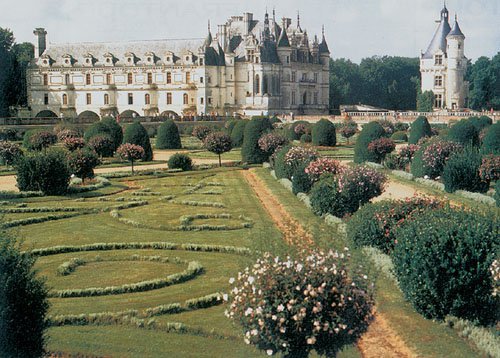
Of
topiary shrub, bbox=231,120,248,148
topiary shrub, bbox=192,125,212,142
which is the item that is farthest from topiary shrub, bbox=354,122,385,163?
topiary shrub, bbox=192,125,212,142

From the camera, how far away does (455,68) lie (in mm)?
81250

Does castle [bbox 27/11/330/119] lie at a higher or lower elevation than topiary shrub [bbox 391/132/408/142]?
higher

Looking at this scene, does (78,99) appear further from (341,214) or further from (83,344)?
(83,344)

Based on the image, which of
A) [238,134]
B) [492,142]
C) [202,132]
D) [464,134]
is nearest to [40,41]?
[202,132]

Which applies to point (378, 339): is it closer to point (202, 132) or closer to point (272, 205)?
point (272, 205)

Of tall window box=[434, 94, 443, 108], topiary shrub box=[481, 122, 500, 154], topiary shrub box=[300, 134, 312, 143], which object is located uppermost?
tall window box=[434, 94, 443, 108]

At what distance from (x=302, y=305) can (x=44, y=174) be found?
16869 mm

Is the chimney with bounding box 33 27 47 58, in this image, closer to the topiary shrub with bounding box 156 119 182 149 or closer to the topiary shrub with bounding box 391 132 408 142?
the topiary shrub with bounding box 156 119 182 149

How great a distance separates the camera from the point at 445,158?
26.3 m

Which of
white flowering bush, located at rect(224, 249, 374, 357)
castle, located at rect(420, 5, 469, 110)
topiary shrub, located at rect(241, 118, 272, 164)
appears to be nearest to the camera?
white flowering bush, located at rect(224, 249, 374, 357)

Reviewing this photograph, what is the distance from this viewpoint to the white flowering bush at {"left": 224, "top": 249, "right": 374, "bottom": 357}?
26.9ft

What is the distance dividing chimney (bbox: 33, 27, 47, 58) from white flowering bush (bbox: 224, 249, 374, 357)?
76.0 metres

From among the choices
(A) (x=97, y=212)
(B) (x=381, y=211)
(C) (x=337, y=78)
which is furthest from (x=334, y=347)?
(C) (x=337, y=78)

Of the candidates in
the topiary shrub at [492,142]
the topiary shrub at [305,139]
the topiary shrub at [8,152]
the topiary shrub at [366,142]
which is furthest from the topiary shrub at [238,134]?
the topiary shrub at [492,142]
